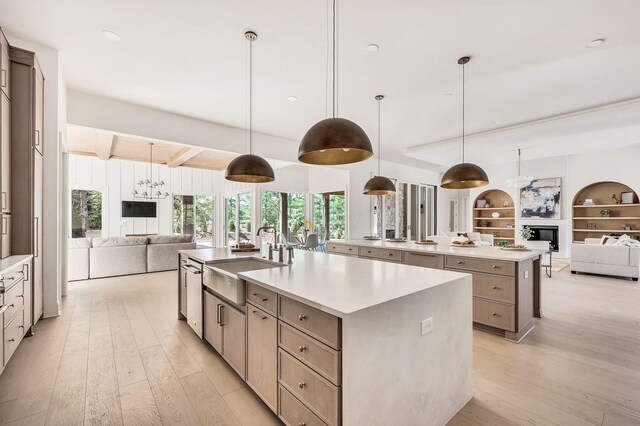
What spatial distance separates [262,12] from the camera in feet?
8.11

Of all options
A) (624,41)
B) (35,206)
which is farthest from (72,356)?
(624,41)

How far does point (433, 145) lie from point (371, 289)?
5.80 meters

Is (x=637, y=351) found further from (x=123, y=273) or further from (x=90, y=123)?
(x=123, y=273)

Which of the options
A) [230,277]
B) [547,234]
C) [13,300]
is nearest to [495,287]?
[230,277]

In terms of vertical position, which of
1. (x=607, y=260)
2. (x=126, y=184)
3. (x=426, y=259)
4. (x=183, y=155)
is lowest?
(x=607, y=260)

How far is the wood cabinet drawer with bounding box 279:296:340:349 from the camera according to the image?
4.44ft

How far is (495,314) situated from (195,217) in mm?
9520

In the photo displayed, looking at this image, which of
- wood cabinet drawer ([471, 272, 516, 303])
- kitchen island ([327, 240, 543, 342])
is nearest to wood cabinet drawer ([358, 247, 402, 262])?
kitchen island ([327, 240, 543, 342])

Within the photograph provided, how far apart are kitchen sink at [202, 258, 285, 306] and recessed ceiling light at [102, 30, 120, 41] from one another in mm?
2350

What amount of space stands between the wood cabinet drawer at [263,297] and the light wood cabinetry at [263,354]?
0.03 m

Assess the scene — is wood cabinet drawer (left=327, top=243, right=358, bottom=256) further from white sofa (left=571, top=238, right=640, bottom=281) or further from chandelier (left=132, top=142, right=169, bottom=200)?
chandelier (left=132, top=142, right=169, bottom=200)

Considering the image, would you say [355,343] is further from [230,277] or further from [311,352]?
[230,277]

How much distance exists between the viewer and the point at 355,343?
1326 millimetres

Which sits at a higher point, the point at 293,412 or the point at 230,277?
the point at 230,277
